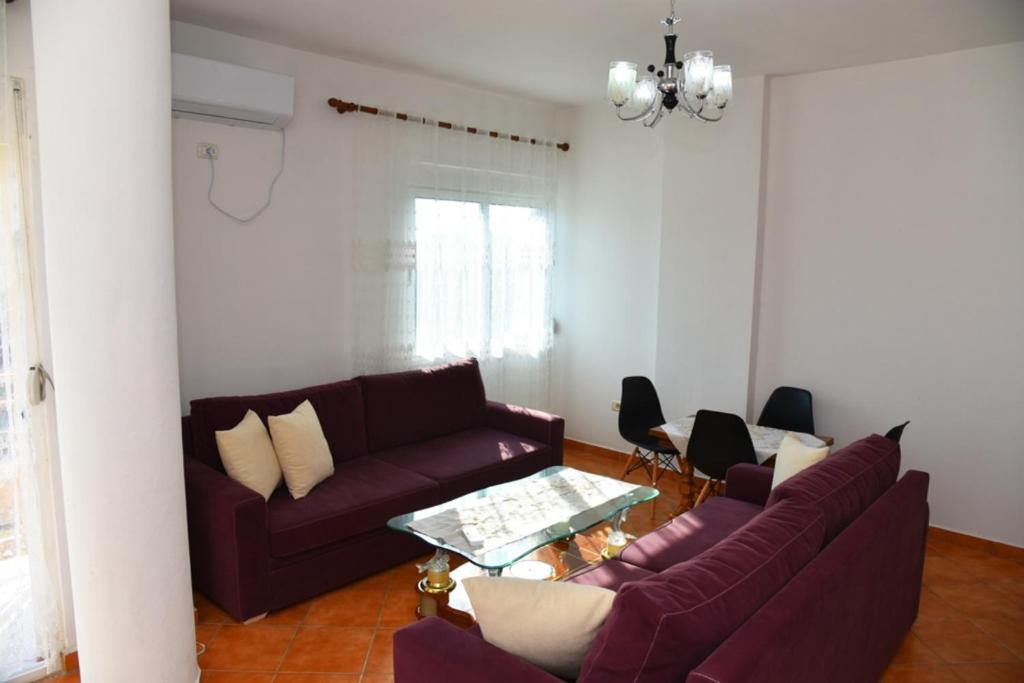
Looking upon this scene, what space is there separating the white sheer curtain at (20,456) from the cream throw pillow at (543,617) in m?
1.81

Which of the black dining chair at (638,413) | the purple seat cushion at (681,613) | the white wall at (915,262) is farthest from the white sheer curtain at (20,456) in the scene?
the white wall at (915,262)

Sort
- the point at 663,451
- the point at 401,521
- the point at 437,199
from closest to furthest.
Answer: the point at 401,521, the point at 663,451, the point at 437,199

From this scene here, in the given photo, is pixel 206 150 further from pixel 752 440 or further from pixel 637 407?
pixel 752 440

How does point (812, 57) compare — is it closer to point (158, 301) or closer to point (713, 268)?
point (713, 268)

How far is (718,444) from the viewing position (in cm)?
376

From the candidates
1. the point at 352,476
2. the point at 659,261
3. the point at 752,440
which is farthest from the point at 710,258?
the point at 352,476

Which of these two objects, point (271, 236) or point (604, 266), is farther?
point (604, 266)

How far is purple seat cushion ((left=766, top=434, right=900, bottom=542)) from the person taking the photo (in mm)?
2322

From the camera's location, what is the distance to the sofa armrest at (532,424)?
454 centimetres

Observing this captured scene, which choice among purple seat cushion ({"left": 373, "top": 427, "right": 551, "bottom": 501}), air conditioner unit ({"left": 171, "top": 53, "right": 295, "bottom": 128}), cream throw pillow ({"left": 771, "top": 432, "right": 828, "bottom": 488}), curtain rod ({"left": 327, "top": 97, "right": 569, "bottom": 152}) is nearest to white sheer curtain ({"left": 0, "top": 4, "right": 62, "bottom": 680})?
air conditioner unit ({"left": 171, "top": 53, "right": 295, "bottom": 128})

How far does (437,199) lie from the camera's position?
4.78 m

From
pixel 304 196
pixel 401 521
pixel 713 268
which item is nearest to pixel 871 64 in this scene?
pixel 713 268

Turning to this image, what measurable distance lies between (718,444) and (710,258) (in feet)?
5.24

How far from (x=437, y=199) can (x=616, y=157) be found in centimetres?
→ 150
